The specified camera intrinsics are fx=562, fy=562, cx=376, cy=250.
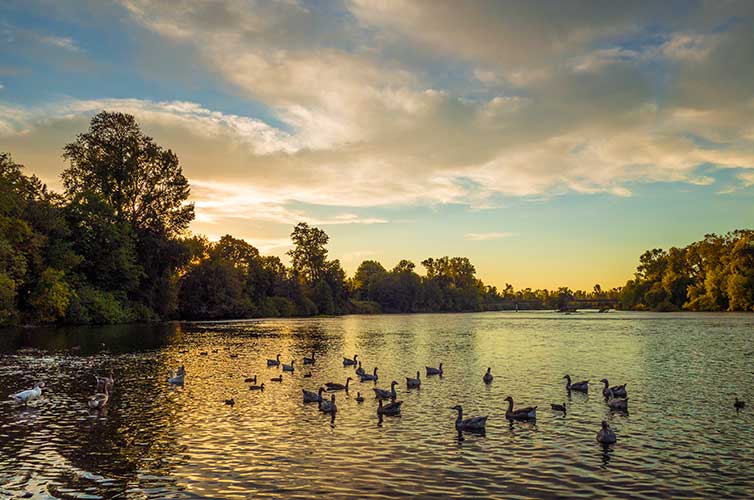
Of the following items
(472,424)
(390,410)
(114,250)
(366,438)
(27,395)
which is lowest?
(366,438)

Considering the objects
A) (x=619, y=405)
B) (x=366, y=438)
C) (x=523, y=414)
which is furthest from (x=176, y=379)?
(x=619, y=405)

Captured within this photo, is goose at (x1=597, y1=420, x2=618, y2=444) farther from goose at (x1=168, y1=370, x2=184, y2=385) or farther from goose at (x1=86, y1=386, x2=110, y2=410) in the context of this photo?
goose at (x1=168, y1=370, x2=184, y2=385)

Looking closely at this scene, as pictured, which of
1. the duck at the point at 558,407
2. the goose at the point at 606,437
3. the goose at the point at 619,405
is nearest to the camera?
the goose at the point at 606,437

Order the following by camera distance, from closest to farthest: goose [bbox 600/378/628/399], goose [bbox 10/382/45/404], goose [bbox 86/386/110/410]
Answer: goose [bbox 86/386/110/410], goose [bbox 10/382/45/404], goose [bbox 600/378/628/399]

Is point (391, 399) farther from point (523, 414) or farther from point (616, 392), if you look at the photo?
point (616, 392)

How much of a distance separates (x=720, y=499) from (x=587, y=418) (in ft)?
30.7

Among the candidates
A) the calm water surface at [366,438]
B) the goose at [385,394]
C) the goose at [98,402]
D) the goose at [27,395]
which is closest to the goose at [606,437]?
the calm water surface at [366,438]

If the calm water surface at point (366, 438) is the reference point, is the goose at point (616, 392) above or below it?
above

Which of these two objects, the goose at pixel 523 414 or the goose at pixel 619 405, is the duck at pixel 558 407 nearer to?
the goose at pixel 523 414

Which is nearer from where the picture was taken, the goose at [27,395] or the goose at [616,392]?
the goose at [27,395]

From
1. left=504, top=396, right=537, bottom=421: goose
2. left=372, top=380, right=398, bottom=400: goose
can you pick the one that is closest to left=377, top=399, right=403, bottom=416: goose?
left=372, top=380, right=398, bottom=400: goose

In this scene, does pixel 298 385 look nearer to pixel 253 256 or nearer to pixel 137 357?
pixel 137 357

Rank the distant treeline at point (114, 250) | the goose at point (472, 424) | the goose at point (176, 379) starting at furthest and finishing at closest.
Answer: the distant treeline at point (114, 250) < the goose at point (176, 379) < the goose at point (472, 424)

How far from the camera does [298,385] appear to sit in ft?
107
